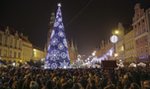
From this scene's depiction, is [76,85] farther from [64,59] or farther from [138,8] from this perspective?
[138,8]

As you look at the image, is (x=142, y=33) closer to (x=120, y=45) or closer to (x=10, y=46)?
(x=120, y=45)

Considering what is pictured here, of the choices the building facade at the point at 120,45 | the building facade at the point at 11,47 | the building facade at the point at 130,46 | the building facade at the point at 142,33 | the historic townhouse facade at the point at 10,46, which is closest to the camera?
the building facade at the point at 142,33

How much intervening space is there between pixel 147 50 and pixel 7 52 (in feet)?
137

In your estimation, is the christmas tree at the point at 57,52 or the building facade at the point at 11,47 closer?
the christmas tree at the point at 57,52

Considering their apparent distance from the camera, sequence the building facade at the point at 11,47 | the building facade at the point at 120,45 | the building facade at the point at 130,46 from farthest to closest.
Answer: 1. the building facade at the point at 120,45
2. the building facade at the point at 11,47
3. the building facade at the point at 130,46

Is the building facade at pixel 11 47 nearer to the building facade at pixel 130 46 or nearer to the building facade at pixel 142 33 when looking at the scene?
the building facade at pixel 130 46

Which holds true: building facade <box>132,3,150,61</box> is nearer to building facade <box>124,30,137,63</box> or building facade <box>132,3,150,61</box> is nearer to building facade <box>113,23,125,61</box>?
building facade <box>124,30,137,63</box>

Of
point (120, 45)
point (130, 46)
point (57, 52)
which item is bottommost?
point (57, 52)

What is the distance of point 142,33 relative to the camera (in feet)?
221

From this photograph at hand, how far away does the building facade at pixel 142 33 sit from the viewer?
206 feet

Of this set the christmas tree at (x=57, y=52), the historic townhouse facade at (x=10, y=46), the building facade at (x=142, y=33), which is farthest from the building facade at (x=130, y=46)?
the historic townhouse facade at (x=10, y=46)

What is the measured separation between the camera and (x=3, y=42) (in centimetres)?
8050

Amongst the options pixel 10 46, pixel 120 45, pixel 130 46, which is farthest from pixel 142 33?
pixel 10 46

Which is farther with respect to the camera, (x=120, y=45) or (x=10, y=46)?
(x=120, y=45)
